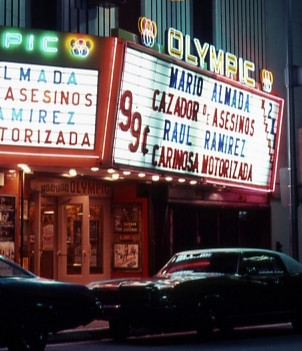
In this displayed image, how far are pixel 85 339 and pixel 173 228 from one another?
8.81 m

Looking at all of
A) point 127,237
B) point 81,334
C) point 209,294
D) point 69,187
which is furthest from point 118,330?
point 127,237

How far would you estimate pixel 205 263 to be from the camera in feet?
55.1

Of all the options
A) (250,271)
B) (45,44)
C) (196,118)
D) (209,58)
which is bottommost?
(250,271)

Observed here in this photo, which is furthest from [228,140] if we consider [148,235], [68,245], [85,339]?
[85,339]

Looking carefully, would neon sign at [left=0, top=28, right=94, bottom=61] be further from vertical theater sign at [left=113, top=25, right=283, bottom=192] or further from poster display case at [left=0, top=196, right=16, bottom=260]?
poster display case at [left=0, top=196, right=16, bottom=260]

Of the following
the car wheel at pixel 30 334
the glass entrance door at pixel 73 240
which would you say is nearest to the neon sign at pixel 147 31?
the glass entrance door at pixel 73 240

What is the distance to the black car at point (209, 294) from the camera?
15.2 meters

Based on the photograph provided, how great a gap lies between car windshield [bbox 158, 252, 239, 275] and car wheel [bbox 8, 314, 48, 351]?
13.7 feet

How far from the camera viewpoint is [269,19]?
2989cm

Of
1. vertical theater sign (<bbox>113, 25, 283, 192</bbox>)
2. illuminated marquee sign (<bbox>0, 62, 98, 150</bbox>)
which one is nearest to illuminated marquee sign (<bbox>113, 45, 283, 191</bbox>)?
vertical theater sign (<bbox>113, 25, 283, 192</bbox>)

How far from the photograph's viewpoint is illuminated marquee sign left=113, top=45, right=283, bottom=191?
752 inches

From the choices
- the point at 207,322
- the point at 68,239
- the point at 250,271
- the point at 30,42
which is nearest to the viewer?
the point at 207,322

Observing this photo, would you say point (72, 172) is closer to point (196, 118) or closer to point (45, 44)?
point (196, 118)

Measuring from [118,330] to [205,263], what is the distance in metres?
2.01
